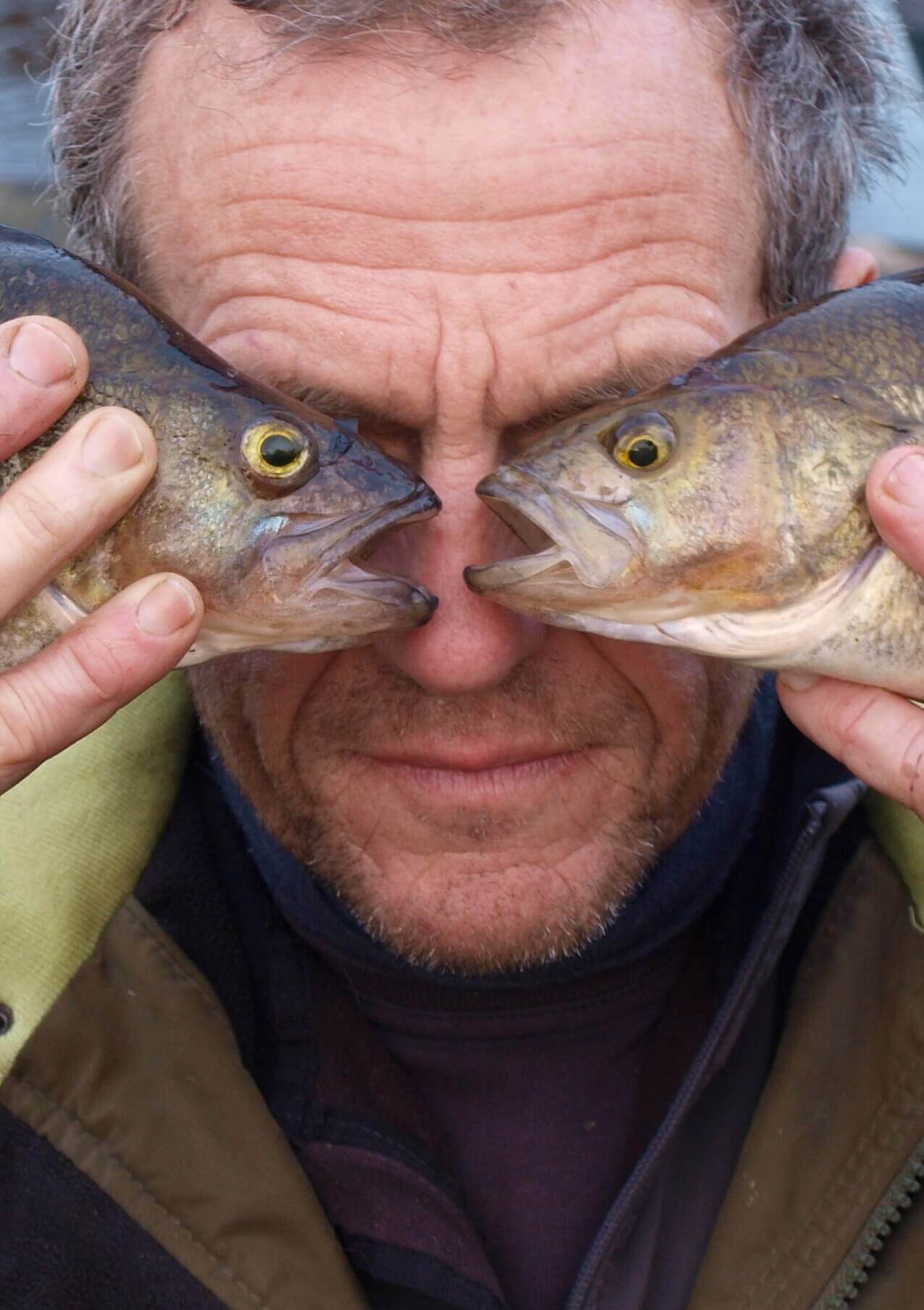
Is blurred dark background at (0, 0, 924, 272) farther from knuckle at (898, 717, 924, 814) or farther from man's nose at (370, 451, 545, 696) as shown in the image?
knuckle at (898, 717, 924, 814)

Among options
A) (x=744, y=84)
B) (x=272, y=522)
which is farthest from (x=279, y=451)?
(x=744, y=84)

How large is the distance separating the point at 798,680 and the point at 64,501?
1359mm

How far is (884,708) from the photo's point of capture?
7.83 feet

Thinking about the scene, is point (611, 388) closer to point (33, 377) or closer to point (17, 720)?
point (33, 377)

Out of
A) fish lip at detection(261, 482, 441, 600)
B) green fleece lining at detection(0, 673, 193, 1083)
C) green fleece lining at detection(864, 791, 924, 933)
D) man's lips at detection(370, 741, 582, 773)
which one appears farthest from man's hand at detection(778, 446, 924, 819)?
green fleece lining at detection(0, 673, 193, 1083)

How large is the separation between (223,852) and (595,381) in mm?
1576

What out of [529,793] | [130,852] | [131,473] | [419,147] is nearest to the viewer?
[131,473]

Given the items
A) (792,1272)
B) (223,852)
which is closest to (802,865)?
(792,1272)

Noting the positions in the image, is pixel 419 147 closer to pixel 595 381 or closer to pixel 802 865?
pixel 595 381

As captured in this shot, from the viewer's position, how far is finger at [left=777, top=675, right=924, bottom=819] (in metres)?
2.33

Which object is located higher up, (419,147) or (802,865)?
(419,147)

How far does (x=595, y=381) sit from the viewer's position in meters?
2.68

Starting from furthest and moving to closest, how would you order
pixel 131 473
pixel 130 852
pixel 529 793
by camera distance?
pixel 130 852 → pixel 529 793 → pixel 131 473

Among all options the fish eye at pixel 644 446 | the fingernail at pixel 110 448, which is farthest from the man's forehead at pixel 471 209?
the fingernail at pixel 110 448
